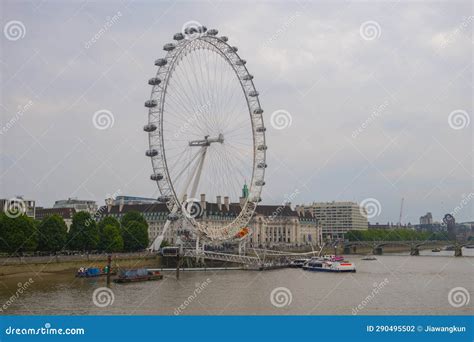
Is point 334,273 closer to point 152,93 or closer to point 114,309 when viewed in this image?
point 152,93

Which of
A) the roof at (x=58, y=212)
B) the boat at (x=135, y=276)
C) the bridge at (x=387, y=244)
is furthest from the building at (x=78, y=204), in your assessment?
the boat at (x=135, y=276)

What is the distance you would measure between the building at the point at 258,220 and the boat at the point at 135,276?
34913mm

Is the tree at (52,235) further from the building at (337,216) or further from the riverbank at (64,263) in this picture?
the building at (337,216)

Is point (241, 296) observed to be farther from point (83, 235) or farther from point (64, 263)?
point (83, 235)

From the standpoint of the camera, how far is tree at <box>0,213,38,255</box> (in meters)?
40.3

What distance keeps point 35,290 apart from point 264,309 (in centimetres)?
1368

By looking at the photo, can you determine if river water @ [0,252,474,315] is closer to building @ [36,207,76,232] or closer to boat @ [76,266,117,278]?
boat @ [76,266,117,278]

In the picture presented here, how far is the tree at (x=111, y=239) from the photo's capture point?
51.1 metres

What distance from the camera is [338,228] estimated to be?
16638 centimetres

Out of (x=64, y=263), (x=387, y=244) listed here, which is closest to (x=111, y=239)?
(x=64, y=263)

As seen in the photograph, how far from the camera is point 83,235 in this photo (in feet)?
162

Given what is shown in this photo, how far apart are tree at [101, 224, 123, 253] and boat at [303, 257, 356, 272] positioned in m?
18.4

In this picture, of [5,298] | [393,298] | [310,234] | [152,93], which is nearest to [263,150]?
[152,93]

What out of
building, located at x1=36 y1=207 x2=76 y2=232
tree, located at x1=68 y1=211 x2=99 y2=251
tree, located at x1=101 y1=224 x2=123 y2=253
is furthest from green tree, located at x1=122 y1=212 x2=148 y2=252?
building, located at x1=36 y1=207 x2=76 y2=232
